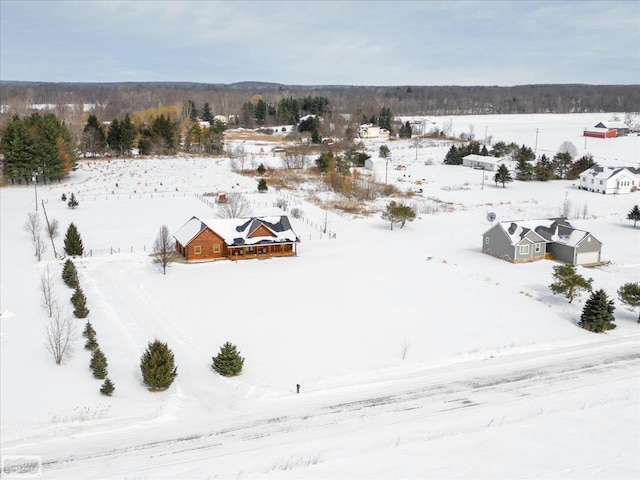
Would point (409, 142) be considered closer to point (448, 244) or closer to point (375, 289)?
point (448, 244)

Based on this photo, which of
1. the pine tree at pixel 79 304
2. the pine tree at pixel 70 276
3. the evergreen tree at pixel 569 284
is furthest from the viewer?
the pine tree at pixel 70 276

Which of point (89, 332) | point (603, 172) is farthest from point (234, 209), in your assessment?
point (603, 172)

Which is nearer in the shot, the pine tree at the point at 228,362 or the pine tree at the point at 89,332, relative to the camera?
the pine tree at the point at 228,362

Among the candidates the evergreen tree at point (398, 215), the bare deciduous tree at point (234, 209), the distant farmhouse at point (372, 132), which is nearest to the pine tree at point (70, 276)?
the bare deciduous tree at point (234, 209)

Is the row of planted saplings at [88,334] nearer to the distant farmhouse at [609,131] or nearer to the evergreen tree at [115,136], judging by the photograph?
the evergreen tree at [115,136]

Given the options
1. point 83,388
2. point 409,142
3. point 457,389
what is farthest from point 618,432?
point 409,142

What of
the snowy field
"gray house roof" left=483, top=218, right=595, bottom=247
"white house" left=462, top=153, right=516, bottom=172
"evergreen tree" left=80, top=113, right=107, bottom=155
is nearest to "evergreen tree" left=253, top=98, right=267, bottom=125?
"evergreen tree" left=80, top=113, right=107, bottom=155

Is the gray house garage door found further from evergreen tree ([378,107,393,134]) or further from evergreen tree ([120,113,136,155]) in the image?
evergreen tree ([378,107,393,134])
